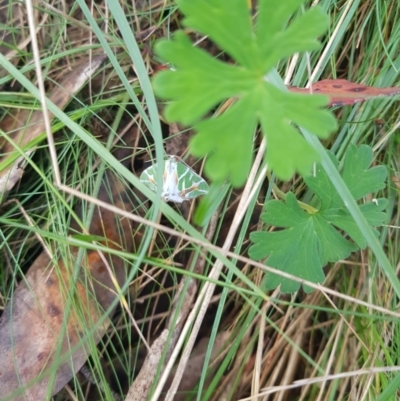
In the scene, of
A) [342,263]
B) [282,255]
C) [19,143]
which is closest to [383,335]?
[342,263]

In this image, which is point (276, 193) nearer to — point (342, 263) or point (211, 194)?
point (342, 263)

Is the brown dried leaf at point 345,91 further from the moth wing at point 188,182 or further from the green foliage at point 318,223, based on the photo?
the moth wing at point 188,182

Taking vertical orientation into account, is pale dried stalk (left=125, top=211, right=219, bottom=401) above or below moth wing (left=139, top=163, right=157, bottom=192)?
below

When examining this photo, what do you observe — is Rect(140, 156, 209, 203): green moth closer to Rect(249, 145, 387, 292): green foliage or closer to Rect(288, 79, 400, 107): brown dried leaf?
Rect(249, 145, 387, 292): green foliage

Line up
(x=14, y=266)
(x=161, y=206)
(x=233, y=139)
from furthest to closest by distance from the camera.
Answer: (x=14, y=266) < (x=161, y=206) < (x=233, y=139)

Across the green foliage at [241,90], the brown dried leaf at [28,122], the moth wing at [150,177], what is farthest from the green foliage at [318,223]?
the brown dried leaf at [28,122]

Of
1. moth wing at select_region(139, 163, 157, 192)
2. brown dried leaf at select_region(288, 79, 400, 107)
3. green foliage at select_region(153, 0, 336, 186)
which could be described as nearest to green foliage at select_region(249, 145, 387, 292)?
brown dried leaf at select_region(288, 79, 400, 107)

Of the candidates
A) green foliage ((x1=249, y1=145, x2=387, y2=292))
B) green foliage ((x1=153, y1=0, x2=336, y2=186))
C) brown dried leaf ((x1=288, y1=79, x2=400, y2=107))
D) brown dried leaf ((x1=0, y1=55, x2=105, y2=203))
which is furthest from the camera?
brown dried leaf ((x1=0, y1=55, x2=105, y2=203))
